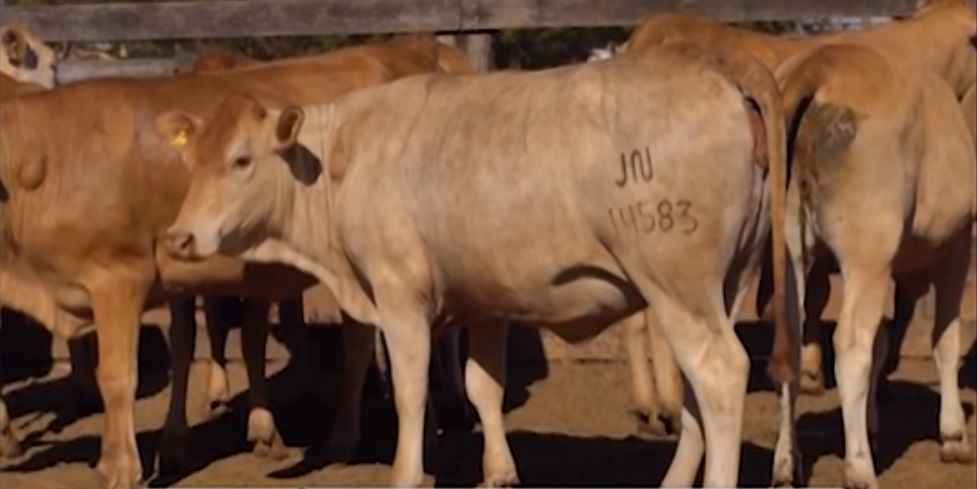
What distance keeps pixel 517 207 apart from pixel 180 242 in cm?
156

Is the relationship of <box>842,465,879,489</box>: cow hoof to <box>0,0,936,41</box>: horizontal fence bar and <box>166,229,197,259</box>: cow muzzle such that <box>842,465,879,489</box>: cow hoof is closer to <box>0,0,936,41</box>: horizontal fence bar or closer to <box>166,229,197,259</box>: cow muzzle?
<box>166,229,197,259</box>: cow muzzle

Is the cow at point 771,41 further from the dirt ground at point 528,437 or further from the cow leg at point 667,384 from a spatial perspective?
the cow leg at point 667,384

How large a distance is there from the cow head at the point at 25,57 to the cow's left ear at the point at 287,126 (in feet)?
14.6

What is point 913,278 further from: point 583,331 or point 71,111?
point 71,111

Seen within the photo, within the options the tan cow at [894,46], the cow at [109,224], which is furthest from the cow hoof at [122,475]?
the tan cow at [894,46]

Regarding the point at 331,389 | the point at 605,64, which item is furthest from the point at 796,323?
the point at 331,389

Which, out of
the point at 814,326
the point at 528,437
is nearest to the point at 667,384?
the point at 528,437

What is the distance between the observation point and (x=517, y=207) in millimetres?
8773

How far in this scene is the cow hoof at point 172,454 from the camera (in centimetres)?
1105

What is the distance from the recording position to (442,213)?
9062 mm

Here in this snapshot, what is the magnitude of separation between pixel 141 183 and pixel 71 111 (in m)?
0.54

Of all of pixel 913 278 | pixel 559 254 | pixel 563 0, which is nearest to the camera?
pixel 559 254

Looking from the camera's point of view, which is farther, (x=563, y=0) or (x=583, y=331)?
(x=563, y=0)

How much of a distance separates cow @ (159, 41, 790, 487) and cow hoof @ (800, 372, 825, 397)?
3014mm
